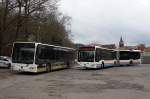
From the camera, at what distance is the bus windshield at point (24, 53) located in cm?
3077

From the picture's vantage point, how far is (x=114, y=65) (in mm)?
53438

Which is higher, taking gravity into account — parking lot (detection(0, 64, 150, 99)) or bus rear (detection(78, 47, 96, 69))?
bus rear (detection(78, 47, 96, 69))

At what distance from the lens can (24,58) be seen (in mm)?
30844

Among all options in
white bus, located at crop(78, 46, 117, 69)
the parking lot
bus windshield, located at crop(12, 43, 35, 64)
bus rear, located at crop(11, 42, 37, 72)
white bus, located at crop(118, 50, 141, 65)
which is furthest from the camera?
white bus, located at crop(118, 50, 141, 65)

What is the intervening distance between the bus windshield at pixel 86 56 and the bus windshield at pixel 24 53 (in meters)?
11.2

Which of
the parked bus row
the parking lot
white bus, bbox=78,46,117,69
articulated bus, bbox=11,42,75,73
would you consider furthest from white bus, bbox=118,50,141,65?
the parking lot

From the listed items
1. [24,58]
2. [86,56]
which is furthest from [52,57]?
[86,56]

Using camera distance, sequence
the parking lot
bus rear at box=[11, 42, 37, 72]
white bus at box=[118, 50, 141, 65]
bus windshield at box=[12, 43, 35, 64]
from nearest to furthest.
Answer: the parking lot, bus rear at box=[11, 42, 37, 72], bus windshield at box=[12, 43, 35, 64], white bus at box=[118, 50, 141, 65]

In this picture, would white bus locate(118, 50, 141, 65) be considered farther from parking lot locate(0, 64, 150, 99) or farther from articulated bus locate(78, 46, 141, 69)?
parking lot locate(0, 64, 150, 99)

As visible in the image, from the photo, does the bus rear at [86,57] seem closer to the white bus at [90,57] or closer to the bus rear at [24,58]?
the white bus at [90,57]

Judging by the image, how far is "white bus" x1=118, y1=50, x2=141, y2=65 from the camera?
59.0 meters

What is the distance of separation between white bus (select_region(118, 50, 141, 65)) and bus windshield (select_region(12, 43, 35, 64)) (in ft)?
94.8

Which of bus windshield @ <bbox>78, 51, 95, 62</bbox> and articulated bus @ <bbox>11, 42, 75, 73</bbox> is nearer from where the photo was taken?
articulated bus @ <bbox>11, 42, 75, 73</bbox>

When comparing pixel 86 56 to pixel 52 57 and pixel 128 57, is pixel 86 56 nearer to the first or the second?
pixel 52 57
